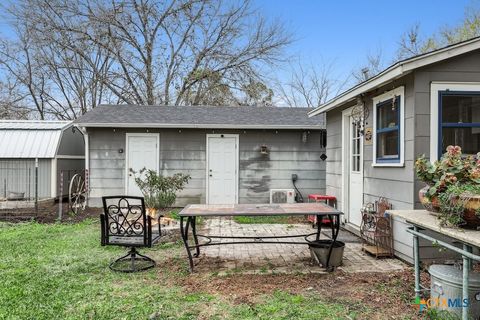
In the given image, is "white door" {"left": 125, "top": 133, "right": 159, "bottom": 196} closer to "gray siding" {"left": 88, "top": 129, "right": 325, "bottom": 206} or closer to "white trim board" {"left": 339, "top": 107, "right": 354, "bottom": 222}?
"gray siding" {"left": 88, "top": 129, "right": 325, "bottom": 206}

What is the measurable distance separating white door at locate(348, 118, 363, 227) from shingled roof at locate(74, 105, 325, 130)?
2771 mm

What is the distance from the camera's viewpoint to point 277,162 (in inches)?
373

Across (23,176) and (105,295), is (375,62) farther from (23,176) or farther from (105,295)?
(105,295)

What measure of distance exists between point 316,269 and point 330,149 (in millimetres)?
3881

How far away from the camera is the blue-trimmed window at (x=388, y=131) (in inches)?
184

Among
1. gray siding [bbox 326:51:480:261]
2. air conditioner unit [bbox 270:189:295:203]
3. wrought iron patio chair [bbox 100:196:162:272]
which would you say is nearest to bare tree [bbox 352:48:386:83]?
air conditioner unit [bbox 270:189:295:203]

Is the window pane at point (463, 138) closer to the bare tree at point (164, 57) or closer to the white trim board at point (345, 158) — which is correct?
the white trim board at point (345, 158)

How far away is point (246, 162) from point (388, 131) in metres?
4.93

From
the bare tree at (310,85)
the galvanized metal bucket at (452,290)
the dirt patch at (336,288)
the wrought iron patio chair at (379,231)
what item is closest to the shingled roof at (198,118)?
the wrought iron patio chair at (379,231)

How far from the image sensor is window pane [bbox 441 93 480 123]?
4270 mm

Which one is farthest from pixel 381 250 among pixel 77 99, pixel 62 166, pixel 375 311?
pixel 77 99

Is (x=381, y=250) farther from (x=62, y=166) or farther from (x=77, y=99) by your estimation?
(x=77, y=99)

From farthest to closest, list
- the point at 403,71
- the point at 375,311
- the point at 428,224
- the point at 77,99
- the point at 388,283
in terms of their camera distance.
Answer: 1. the point at 77,99
2. the point at 403,71
3. the point at 388,283
4. the point at 375,311
5. the point at 428,224

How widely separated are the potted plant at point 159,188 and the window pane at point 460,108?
233 inches
